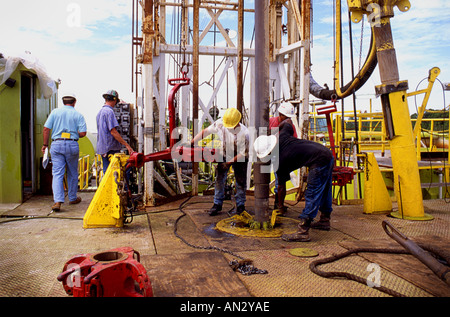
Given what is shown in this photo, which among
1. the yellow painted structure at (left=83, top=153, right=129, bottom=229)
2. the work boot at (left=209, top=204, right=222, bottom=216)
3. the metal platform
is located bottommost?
the metal platform

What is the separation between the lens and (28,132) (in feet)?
23.4

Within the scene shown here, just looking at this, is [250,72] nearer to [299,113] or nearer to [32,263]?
[299,113]

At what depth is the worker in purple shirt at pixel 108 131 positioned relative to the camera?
6074 mm

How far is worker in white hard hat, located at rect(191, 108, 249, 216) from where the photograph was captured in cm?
527

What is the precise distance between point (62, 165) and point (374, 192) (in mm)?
5318

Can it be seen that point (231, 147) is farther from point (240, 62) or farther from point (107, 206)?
point (240, 62)

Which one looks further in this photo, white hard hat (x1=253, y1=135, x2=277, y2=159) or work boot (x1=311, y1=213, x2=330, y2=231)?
work boot (x1=311, y1=213, x2=330, y2=231)

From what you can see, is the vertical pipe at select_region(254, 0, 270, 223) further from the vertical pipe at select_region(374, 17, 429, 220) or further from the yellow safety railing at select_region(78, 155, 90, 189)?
the yellow safety railing at select_region(78, 155, 90, 189)

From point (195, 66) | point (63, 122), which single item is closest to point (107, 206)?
point (63, 122)

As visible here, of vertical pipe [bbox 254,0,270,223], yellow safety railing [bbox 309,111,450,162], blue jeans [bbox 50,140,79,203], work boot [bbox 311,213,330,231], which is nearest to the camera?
vertical pipe [bbox 254,0,270,223]

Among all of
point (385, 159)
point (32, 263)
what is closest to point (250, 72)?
point (385, 159)

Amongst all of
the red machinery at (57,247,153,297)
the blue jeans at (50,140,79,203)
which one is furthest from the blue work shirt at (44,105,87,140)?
the red machinery at (57,247,153,297)

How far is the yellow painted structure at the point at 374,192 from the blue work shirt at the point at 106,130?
4.35 meters

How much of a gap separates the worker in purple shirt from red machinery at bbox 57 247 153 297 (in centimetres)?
365
